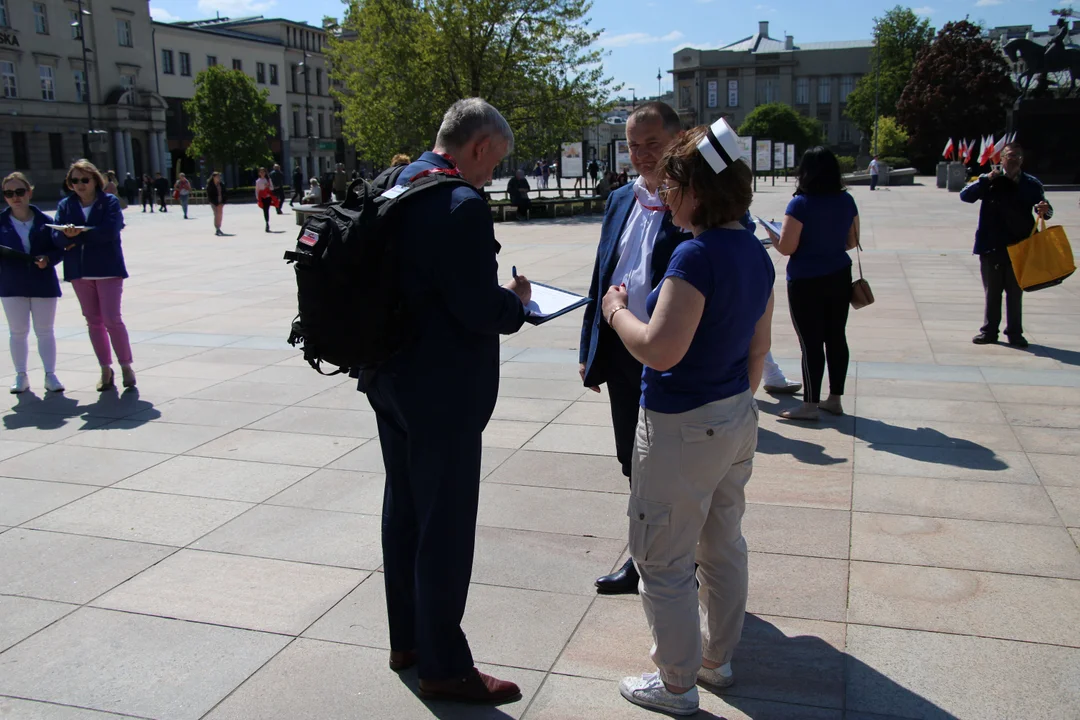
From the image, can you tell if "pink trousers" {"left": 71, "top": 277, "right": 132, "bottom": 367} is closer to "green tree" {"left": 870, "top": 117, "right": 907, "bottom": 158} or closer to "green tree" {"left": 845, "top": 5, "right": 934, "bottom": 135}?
"green tree" {"left": 870, "top": 117, "right": 907, "bottom": 158}

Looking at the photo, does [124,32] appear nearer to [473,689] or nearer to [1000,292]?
[1000,292]

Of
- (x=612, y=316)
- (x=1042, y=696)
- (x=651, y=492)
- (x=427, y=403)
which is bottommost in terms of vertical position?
(x=1042, y=696)

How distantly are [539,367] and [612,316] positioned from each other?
536cm

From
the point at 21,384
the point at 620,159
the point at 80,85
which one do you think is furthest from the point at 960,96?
the point at 21,384

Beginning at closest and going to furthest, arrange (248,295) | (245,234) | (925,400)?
(925,400), (248,295), (245,234)

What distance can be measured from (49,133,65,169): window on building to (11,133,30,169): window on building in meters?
1.46

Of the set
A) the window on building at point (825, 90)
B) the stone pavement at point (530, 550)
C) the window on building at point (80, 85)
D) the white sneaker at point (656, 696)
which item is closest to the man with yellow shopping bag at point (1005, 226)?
the stone pavement at point (530, 550)

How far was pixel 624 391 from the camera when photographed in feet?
12.5

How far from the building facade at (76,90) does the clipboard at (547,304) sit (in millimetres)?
54143

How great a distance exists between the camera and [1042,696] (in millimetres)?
3059

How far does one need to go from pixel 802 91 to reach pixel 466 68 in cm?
8728

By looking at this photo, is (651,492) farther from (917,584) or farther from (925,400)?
(925,400)

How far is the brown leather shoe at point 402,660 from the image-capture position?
10.9ft

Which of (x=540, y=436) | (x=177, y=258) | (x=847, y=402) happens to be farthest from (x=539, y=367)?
(x=177, y=258)
